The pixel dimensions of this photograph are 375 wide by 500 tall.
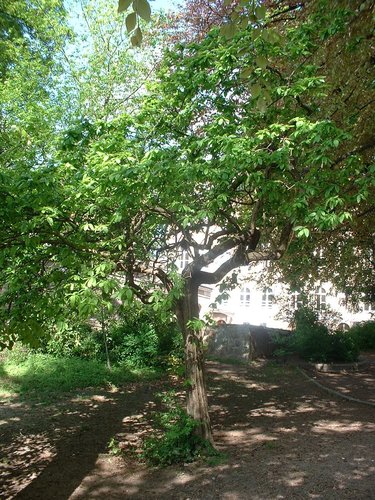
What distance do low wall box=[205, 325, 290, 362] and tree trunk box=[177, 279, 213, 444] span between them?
995 centimetres

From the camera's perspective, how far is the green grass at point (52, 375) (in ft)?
40.3

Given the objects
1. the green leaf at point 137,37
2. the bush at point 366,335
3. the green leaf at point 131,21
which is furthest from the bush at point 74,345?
the green leaf at point 131,21

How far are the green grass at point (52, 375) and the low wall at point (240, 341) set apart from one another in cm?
410

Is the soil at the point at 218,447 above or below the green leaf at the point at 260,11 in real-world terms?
below

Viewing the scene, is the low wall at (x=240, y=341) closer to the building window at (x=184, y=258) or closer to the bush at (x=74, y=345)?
the bush at (x=74, y=345)

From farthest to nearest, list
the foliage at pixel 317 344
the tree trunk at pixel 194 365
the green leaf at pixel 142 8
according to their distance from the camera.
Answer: the foliage at pixel 317 344, the tree trunk at pixel 194 365, the green leaf at pixel 142 8

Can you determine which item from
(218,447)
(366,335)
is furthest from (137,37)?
(366,335)

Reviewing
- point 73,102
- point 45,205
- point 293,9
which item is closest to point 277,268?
point 293,9

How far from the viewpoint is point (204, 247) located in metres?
7.93

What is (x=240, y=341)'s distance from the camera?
58.6 feet

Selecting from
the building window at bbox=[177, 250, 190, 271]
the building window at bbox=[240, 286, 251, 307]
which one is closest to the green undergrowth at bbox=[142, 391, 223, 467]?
the building window at bbox=[177, 250, 190, 271]

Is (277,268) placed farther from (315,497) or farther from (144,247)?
(315,497)

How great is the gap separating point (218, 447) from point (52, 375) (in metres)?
6.94

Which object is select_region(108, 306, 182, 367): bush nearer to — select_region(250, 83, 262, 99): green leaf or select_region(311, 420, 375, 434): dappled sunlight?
select_region(311, 420, 375, 434): dappled sunlight
